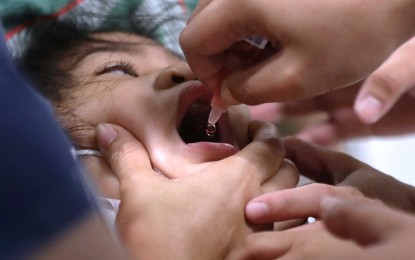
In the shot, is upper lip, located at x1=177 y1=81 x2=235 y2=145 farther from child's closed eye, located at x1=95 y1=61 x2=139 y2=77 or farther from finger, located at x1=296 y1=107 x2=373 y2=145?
finger, located at x1=296 y1=107 x2=373 y2=145

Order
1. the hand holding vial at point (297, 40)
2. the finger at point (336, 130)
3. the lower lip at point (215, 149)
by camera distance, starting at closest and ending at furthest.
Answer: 1. the hand holding vial at point (297, 40)
2. the lower lip at point (215, 149)
3. the finger at point (336, 130)

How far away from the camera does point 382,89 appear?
0.68 m

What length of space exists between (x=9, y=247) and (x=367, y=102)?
442mm

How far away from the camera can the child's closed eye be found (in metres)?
0.81

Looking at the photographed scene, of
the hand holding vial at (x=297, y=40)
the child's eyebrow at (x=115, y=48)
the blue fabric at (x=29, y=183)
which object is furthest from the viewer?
the child's eyebrow at (x=115, y=48)

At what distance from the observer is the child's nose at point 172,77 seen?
0.76 meters

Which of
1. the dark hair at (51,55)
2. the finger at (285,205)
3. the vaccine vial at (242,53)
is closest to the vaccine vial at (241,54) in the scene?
the vaccine vial at (242,53)

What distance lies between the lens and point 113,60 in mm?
809

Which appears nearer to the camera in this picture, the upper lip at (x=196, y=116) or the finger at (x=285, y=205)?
the finger at (x=285, y=205)

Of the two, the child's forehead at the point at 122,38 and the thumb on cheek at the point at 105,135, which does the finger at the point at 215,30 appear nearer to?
the thumb on cheek at the point at 105,135

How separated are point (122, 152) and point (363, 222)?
35 cm

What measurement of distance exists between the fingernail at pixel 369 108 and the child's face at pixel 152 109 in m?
0.16

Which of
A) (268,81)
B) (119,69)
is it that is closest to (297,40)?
(268,81)

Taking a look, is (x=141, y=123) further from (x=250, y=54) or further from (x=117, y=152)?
(x=250, y=54)
